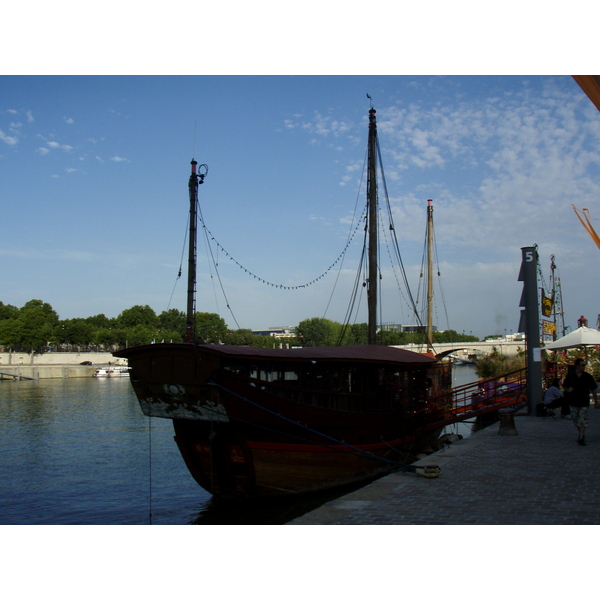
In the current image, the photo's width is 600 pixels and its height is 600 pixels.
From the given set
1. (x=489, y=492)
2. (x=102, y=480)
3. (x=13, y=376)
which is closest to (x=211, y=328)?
(x=13, y=376)

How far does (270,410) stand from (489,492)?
4.76 m

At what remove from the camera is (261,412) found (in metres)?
10.6

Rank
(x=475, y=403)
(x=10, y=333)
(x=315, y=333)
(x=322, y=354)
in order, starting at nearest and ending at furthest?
(x=322, y=354) < (x=475, y=403) < (x=10, y=333) < (x=315, y=333)

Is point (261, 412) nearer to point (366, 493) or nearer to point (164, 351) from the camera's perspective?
point (164, 351)

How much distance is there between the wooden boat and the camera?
10.4 m

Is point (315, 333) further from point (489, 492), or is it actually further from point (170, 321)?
point (489, 492)

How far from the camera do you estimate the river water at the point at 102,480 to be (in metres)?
11.5

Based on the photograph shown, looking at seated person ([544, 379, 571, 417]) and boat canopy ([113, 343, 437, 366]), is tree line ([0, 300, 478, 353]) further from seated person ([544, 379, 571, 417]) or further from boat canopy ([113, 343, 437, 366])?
boat canopy ([113, 343, 437, 366])

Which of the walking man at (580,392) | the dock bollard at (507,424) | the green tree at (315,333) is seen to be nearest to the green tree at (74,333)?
the green tree at (315,333)

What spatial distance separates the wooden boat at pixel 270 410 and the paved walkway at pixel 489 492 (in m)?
1.56

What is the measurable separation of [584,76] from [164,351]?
8.64 m

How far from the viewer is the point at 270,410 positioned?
10680 millimetres

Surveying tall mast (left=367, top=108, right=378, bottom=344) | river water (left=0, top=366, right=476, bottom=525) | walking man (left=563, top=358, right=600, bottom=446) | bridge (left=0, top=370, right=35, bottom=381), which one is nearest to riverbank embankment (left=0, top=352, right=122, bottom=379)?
bridge (left=0, top=370, right=35, bottom=381)

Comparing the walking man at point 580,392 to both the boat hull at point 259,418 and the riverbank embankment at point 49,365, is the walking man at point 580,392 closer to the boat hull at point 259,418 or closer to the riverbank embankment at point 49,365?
the boat hull at point 259,418
